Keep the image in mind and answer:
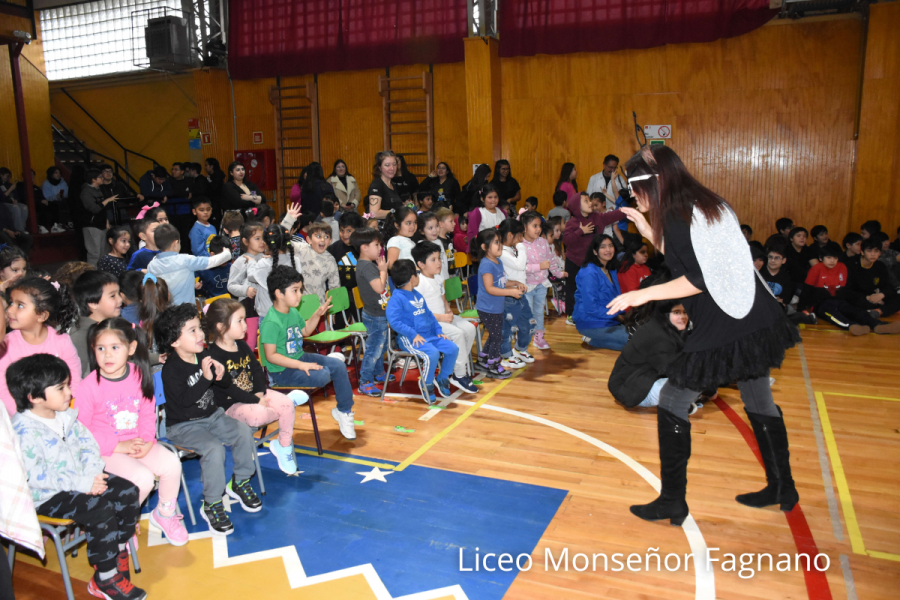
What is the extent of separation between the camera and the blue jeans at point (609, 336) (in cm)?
642

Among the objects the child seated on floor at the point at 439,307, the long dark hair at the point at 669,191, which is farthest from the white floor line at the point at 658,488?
the long dark hair at the point at 669,191

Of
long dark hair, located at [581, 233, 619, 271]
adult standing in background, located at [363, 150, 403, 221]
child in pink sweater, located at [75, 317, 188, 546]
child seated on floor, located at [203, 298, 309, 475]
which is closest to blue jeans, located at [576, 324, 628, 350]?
long dark hair, located at [581, 233, 619, 271]

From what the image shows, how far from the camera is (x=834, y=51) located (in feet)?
30.9

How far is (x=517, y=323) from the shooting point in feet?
20.6

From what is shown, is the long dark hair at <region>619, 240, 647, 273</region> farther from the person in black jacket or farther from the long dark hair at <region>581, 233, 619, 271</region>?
the person in black jacket

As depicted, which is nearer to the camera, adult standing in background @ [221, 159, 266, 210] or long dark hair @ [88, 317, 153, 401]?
long dark hair @ [88, 317, 153, 401]

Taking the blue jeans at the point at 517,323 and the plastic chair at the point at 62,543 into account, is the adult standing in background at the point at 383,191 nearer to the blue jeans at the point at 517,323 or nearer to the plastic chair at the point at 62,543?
the blue jeans at the point at 517,323

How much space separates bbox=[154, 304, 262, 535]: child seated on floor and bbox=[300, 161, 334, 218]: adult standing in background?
5.40 meters

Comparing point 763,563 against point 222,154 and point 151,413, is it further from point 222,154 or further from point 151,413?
point 222,154

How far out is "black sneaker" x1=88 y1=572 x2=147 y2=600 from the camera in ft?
9.04

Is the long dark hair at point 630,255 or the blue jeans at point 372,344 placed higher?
the long dark hair at point 630,255

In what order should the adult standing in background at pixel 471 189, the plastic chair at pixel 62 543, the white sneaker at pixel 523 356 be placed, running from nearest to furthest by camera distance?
1. the plastic chair at pixel 62 543
2. the white sneaker at pixel 523 356
3. the adult standing in background at pixel 471 189

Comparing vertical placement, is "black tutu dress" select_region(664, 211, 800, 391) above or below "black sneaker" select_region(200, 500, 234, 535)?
above
